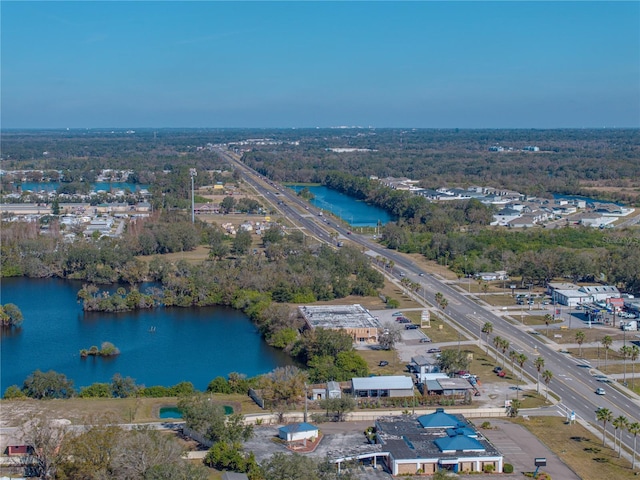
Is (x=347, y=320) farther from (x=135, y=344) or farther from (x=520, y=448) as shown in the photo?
(x=520, y=448)

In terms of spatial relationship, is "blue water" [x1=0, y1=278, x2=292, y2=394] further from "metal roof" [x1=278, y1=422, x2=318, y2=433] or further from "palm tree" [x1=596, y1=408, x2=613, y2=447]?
"palm tree" [x1=596, y1=408, x2=613, y2=447]

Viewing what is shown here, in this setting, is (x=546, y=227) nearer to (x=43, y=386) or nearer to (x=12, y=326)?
(x=12, y=326)

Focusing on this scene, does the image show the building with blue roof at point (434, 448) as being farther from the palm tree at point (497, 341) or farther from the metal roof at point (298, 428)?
the palm tree at point (497, 341)

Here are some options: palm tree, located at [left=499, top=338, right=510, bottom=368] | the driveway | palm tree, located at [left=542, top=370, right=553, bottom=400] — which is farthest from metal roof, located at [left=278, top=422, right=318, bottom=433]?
palm tree, located at [left=499, top=338, right=510, bottom=368]

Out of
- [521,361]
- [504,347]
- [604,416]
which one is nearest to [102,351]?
[504,347]

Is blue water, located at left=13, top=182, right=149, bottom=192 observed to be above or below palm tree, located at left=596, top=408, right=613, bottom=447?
above

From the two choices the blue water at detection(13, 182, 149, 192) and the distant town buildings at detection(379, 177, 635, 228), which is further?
the blue water at detection(13, 182, 149, 192)

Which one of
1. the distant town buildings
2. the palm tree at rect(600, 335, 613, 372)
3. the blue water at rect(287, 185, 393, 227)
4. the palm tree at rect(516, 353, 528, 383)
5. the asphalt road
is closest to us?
the asphalt road
